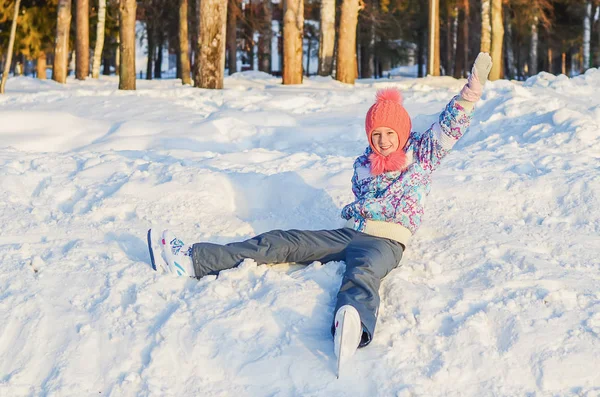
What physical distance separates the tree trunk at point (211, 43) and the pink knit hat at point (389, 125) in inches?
299

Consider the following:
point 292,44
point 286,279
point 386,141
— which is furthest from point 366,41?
point 286,279

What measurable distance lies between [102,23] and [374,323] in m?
17.8

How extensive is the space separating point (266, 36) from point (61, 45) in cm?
1118

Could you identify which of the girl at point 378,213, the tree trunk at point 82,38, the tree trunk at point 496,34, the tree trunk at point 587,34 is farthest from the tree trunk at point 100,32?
the girl at point 378,213

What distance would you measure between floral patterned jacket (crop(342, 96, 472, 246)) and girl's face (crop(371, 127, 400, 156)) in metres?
0.11

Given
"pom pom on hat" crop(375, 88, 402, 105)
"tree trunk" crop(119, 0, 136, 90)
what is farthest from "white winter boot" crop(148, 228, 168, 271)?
"tree trunk" crop(119, 0, 136, 90)

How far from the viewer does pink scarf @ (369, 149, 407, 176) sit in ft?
14.0

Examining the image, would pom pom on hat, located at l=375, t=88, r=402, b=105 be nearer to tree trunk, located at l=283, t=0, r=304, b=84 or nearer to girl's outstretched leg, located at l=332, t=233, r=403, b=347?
girl's outstretched leg, located at l=332, t=233, r=403, b=347

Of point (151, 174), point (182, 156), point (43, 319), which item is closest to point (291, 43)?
point (182, 156)

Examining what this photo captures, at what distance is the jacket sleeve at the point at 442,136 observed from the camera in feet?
13.5

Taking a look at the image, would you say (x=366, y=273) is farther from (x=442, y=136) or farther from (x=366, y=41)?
(x=366, y=41)

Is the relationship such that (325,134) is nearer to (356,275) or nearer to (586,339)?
(356,275)

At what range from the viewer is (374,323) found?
11.2ft

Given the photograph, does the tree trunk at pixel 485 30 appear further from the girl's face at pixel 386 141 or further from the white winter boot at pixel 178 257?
the white winter boot at pixel 178 257
